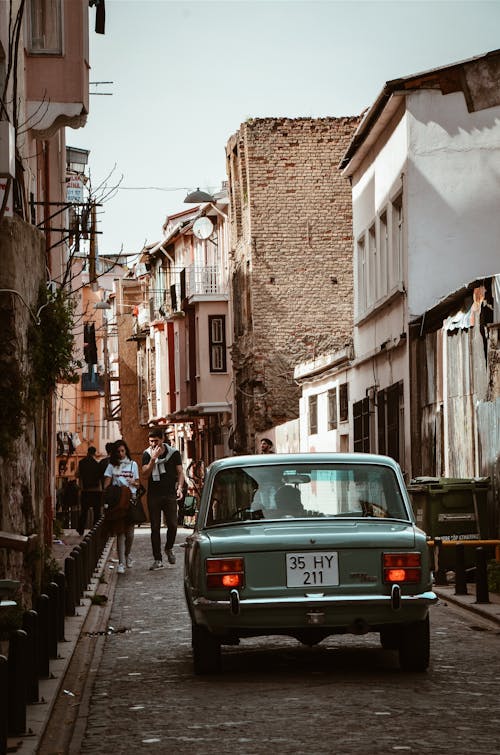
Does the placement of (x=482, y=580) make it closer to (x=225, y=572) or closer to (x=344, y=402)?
(x=225, y=572)

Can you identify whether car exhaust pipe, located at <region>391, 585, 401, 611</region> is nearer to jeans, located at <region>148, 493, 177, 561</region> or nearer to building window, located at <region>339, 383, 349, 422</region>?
jeans, located at <region>148, 493, 177, 561</region>

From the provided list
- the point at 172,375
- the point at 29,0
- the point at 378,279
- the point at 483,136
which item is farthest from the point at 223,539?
the point at 172,375

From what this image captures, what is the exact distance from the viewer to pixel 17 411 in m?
13.2

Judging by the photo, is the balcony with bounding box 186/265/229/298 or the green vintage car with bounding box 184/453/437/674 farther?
the balcony with bounding box 186/265/229/298

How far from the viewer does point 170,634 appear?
14.3m

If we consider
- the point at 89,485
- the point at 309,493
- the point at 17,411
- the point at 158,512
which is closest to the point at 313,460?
the point at 309,493

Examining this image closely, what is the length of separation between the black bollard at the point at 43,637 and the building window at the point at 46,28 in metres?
12.2

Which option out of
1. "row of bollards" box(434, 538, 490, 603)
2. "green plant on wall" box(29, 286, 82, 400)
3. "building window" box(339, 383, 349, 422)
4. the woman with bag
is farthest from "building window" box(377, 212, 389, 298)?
"green plant on wall" box(29, 286, 82, 400)

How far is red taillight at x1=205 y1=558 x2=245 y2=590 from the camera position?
34.2ft

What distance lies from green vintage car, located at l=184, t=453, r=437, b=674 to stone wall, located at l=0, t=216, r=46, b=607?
234 cm

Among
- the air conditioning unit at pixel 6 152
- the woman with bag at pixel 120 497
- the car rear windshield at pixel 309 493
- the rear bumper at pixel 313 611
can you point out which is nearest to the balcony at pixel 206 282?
the woman with bag at pixel 120 497

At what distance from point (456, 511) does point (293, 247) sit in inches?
1186

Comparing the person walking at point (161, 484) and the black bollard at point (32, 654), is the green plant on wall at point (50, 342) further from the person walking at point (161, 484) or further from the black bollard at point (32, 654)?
the person walking at point (161, 484)

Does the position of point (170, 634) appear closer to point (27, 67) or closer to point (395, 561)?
point (395, 561)
